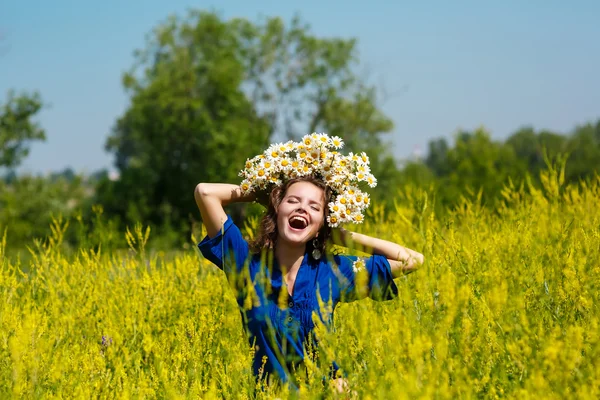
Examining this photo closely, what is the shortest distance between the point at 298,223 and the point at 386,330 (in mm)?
699

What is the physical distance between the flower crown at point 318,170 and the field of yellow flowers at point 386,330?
Answer: 1.08ft

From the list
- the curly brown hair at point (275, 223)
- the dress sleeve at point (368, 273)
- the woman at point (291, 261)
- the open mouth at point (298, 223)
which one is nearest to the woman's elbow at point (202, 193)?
the woman at point (291, 261)

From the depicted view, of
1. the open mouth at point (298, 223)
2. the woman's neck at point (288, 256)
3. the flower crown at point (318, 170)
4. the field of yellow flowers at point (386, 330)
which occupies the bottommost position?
the field of yellow flowers at point (386, 330)

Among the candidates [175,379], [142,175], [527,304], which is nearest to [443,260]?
[527,304]

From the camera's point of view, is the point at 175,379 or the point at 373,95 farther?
the point at 373,95

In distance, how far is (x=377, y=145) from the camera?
33.4m

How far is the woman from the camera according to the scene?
10.8 ft

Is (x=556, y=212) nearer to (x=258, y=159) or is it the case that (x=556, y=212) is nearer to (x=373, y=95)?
(x=258, y=159)

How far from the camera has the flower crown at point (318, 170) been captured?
3.55 meters

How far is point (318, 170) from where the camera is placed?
3.62m

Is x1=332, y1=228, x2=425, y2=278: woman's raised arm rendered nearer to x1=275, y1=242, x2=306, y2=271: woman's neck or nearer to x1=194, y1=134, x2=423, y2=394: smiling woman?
x1=194, y1=134, x2=423, y2=394: smiling woman

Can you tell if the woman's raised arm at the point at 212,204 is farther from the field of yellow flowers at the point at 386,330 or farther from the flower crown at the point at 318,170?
the field of yellow flowers at the point at 386,330

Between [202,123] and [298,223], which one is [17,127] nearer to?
[202,123]

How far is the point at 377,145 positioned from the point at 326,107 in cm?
292
